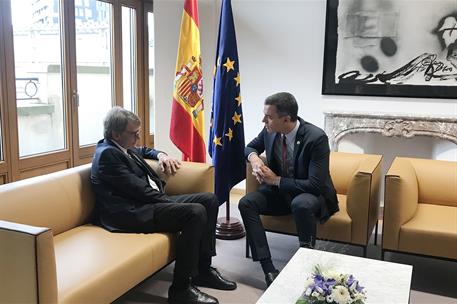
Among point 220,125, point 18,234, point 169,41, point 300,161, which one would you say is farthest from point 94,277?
point 169,41

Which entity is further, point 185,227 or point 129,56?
point 129,56

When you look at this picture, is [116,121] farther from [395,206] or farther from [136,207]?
[395,206]

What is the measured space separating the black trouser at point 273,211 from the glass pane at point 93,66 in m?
2.78

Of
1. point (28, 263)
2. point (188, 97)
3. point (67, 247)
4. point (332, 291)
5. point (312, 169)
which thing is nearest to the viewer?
point (332, 291)

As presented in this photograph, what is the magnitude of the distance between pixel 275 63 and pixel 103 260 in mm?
3047

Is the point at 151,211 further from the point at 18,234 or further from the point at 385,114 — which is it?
the point at 385,114

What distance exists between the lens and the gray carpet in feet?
8.69

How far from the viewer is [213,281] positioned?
274 cm

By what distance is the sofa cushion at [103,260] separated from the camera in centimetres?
194

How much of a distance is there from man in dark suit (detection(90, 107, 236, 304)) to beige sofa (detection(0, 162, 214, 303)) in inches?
2.9

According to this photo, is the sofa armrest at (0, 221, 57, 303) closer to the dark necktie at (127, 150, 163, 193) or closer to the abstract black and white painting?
the dark necktie at (127, 150, 163, 193)

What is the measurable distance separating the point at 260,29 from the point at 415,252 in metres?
2.73

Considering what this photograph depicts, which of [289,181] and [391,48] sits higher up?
[391,48]

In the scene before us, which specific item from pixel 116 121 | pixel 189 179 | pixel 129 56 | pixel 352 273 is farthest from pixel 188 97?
pixel 129 56
